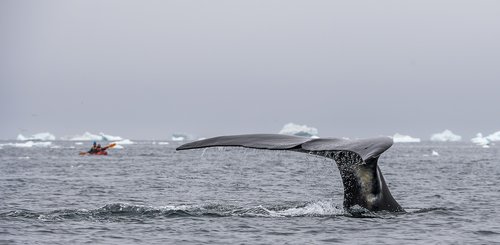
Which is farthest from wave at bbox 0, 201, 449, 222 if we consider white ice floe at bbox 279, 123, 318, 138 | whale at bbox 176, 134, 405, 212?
white ice floe at bbox 279, 123, 318, 138

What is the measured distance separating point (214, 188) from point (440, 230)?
1292cm

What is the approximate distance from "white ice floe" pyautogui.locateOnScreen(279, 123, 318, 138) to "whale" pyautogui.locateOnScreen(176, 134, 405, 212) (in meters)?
123

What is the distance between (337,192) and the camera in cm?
2375

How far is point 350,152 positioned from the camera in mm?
10938

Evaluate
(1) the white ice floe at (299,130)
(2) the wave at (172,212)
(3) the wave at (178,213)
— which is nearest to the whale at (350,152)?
(3) the wave at (178,213)

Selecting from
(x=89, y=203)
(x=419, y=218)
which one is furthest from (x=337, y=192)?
(x=419, y=218)

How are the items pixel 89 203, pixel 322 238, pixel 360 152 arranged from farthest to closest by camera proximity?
pixel 89 203 → pixel 322 238 → pixel 360 152

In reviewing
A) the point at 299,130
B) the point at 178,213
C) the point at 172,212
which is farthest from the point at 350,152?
the point at 299,130

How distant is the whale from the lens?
992 cm

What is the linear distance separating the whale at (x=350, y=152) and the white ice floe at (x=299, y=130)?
12303 centimetres

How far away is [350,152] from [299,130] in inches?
5204

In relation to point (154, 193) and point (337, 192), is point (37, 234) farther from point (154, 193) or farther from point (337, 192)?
point (337, 192)

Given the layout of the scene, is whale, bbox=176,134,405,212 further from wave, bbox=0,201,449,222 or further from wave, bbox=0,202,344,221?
wave, bbox=0,202,344,221

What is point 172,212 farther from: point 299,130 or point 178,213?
point 299,130
